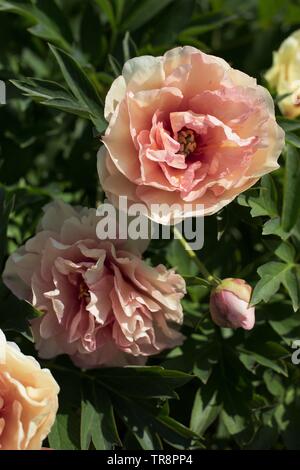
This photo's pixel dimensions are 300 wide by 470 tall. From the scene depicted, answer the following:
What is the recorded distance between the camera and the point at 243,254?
4.47ft

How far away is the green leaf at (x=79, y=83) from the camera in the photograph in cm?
112

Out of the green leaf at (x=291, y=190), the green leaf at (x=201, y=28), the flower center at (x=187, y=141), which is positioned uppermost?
the flower center at (x=187, y=141)

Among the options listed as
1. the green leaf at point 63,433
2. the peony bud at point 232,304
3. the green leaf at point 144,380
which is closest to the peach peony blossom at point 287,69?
the peony bud at point 232,304

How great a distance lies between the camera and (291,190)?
1177 mm

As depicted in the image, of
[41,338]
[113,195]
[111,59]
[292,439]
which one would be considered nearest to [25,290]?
[41,338]

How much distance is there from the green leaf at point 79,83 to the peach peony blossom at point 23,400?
0.34 metres

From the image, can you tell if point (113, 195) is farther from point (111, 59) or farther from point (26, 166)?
point (26, 166)

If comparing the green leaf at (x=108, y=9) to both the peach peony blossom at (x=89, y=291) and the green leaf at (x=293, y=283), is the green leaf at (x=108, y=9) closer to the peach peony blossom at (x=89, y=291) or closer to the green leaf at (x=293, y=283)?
the peach peony blossom at (x=89, y=291)

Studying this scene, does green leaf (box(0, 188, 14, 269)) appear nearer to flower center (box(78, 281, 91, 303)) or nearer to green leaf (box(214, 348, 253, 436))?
flower center (box(78, 281, 91, 303))

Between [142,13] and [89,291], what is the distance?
595 millimetres

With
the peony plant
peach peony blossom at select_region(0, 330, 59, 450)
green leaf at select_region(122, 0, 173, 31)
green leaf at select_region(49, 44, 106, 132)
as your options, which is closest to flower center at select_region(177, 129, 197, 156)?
the peony plant

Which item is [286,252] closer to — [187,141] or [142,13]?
[187,141]

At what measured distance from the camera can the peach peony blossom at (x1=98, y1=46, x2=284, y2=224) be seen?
39.8 inches

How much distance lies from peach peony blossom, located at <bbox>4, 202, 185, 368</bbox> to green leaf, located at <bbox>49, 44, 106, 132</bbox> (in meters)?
0.14
